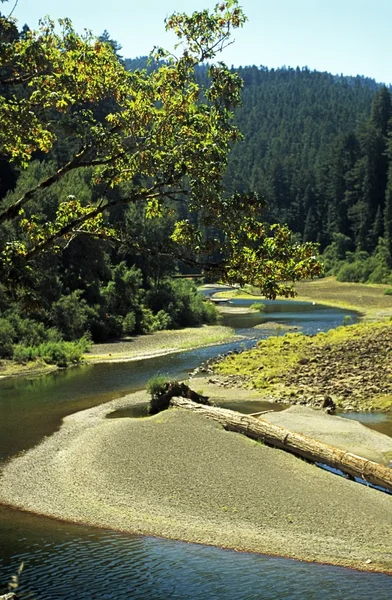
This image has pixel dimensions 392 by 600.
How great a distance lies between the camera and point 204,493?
20.1 meters

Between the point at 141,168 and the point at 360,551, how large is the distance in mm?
9616

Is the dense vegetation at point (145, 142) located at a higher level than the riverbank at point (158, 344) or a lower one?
higher

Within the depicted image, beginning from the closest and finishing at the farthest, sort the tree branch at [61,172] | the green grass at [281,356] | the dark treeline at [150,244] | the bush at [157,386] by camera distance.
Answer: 1. the tree branch at [61,172]
2. the bush at [157,386]
3. the green grass at [281,356]
4. the dark treeline at [150,244]

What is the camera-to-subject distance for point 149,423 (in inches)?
1067

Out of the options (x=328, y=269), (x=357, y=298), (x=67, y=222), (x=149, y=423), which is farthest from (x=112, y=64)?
(x=328, y=269)

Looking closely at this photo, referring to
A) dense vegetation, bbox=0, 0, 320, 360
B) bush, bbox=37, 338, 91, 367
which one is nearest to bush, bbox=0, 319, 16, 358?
bush, bbox=37, 338, 91, 367

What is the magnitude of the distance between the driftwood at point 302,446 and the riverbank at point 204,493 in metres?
0.40

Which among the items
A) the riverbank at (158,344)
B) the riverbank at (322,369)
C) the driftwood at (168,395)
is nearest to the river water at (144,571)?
the driftwood at (168,395)

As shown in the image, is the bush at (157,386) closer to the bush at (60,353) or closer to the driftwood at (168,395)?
the driftwood at (168,395)

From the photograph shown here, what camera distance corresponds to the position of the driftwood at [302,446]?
20516mm

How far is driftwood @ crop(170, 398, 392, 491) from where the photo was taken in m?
20.5

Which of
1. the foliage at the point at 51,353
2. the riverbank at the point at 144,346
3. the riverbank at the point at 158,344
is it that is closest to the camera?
the riverbank at the point at 144,346

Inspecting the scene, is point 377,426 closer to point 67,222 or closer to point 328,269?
point 67,222

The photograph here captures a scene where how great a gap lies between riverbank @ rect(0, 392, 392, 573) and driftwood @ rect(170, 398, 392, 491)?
405mm
